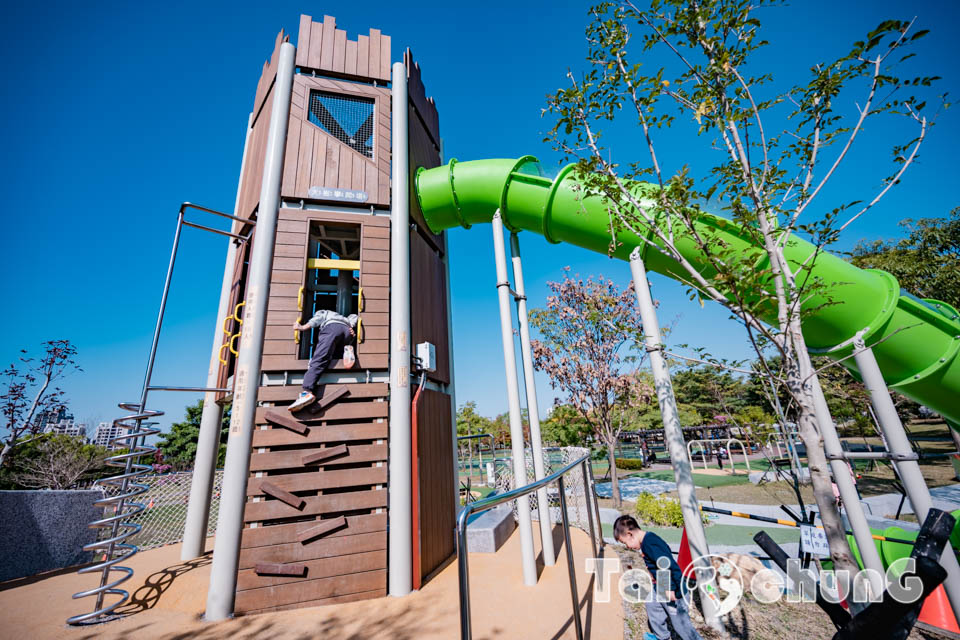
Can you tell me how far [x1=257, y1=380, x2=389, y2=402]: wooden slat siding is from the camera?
16.0 feet

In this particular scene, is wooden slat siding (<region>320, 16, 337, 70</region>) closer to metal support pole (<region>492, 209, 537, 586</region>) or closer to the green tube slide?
the green tube slide

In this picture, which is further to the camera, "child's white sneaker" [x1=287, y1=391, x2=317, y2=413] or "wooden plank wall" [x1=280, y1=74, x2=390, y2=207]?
"wooden plank wall" [x1=280, y1=74, x2=390, y2=207]

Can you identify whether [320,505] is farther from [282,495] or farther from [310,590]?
[310,590]

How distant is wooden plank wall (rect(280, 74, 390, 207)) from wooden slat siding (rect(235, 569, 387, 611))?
511 cm

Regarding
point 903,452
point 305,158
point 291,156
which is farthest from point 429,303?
point 903,452

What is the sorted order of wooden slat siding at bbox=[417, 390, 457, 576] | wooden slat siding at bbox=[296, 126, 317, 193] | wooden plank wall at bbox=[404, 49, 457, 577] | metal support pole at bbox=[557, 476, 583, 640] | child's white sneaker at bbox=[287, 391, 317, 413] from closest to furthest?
metal support pole at bbox=[557, 476, 583, 640] → child's white sneaker at bbox=[287, 391, 317, 413] → wooden slat siding at bbox=[417, 390, 457, 576] → wooden plank wall at bbox=[404, 49, 457, 577] → wooden slat siding at bbox=[296, 126, 317, 193]

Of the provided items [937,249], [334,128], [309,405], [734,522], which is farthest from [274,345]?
[937,249]

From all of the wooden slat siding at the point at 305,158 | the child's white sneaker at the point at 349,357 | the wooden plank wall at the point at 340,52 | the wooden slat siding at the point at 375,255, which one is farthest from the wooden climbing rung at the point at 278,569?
the wooden plank wall at the point at 340,52

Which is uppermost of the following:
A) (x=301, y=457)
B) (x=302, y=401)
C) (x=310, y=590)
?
(x=302, y=401)

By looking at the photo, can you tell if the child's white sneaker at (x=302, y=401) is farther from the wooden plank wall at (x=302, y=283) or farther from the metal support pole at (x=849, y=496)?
the metal support pole at (x=849, y=496)

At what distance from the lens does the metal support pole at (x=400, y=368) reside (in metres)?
4.64

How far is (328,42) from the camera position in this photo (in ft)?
21.4

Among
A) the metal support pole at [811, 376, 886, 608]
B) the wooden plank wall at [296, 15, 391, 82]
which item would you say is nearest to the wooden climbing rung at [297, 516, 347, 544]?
the metal support pole at [811, 376, 886, 608]

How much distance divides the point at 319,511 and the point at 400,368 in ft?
6.49
